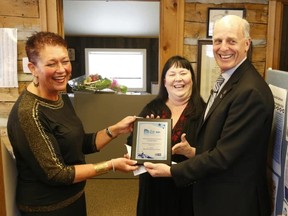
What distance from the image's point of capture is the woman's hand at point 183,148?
5.86ft

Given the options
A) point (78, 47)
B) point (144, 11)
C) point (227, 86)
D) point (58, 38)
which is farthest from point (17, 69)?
point (78, 47)

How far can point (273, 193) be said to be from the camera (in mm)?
1496

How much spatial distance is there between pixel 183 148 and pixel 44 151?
80 cm

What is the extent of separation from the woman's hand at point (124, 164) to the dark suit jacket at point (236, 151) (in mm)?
288

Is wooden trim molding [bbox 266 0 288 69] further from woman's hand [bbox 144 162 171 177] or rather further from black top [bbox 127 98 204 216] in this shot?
woman's hand [bbox 144 162 171 177]

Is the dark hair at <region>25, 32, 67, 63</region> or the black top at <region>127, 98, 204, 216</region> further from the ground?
the dark hair at <region>25, 32, 67, 63</region>

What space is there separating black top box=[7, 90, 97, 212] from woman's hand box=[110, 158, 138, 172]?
0.63 feet

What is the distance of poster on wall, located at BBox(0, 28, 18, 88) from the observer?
2.72 metres

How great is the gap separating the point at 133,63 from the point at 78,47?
1148 millimetres

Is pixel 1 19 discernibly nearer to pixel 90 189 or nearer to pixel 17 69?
pixel 17 69

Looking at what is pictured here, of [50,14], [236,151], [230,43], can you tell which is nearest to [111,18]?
[50,14]

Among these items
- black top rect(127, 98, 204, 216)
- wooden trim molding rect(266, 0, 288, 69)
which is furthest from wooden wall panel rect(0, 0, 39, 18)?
wooden trim molding rect(266, 0, 288, 69)

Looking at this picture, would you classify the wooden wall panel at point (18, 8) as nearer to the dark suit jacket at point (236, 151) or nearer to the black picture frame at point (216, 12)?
the black picture frame at point (216, 12)

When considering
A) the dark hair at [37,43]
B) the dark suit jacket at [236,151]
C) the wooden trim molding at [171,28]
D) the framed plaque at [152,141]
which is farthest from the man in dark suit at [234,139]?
the wooden trim molding at [171,28]
